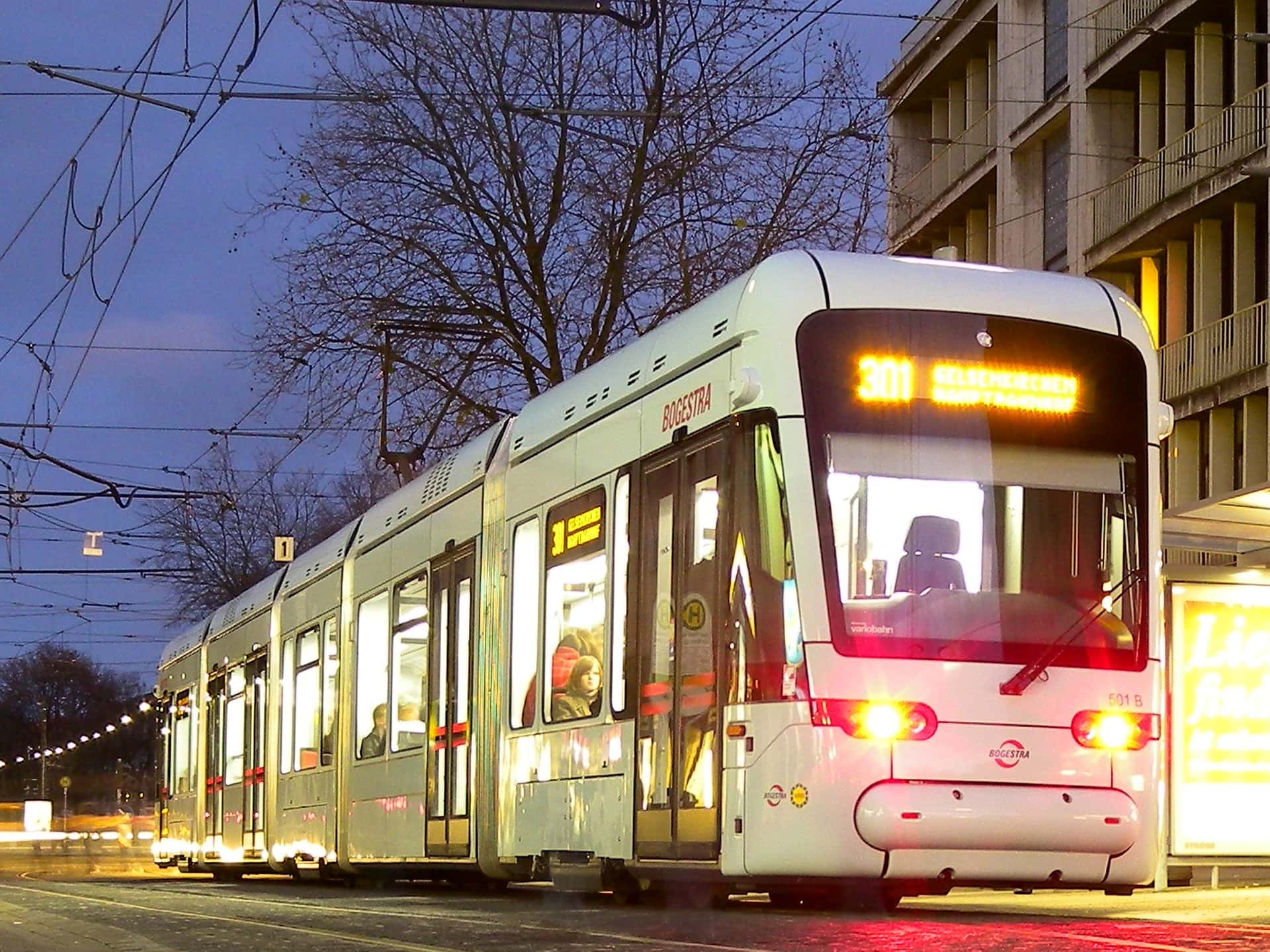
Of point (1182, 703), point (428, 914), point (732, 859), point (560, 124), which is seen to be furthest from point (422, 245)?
point (732, 859)

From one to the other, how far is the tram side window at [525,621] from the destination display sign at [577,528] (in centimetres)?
28

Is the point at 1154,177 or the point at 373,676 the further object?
the point at 1154,177

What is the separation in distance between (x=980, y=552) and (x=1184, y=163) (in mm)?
23392

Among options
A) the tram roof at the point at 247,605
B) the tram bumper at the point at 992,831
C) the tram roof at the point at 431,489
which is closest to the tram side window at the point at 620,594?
the tram bumper at the point at 992,831

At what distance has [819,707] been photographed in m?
10.3

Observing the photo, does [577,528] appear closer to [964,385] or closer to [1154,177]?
[964,385]

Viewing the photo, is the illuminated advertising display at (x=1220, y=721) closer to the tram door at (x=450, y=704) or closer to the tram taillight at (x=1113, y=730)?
the tram door at (x=450, y=704)

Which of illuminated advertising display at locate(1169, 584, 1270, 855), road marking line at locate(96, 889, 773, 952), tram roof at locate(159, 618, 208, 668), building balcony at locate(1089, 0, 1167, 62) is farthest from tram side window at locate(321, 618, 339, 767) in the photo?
building balcony at locate(1089, 0, 1167, 62)

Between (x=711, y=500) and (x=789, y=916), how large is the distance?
212cm

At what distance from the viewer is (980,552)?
10.7 meters

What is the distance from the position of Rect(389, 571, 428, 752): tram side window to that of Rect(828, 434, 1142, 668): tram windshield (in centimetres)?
667

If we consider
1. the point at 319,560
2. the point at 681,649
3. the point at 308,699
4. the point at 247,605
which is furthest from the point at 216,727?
the point at 681,649

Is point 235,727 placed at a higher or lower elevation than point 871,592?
lower

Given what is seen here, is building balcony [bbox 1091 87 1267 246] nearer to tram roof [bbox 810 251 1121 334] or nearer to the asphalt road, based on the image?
the asphalt road
